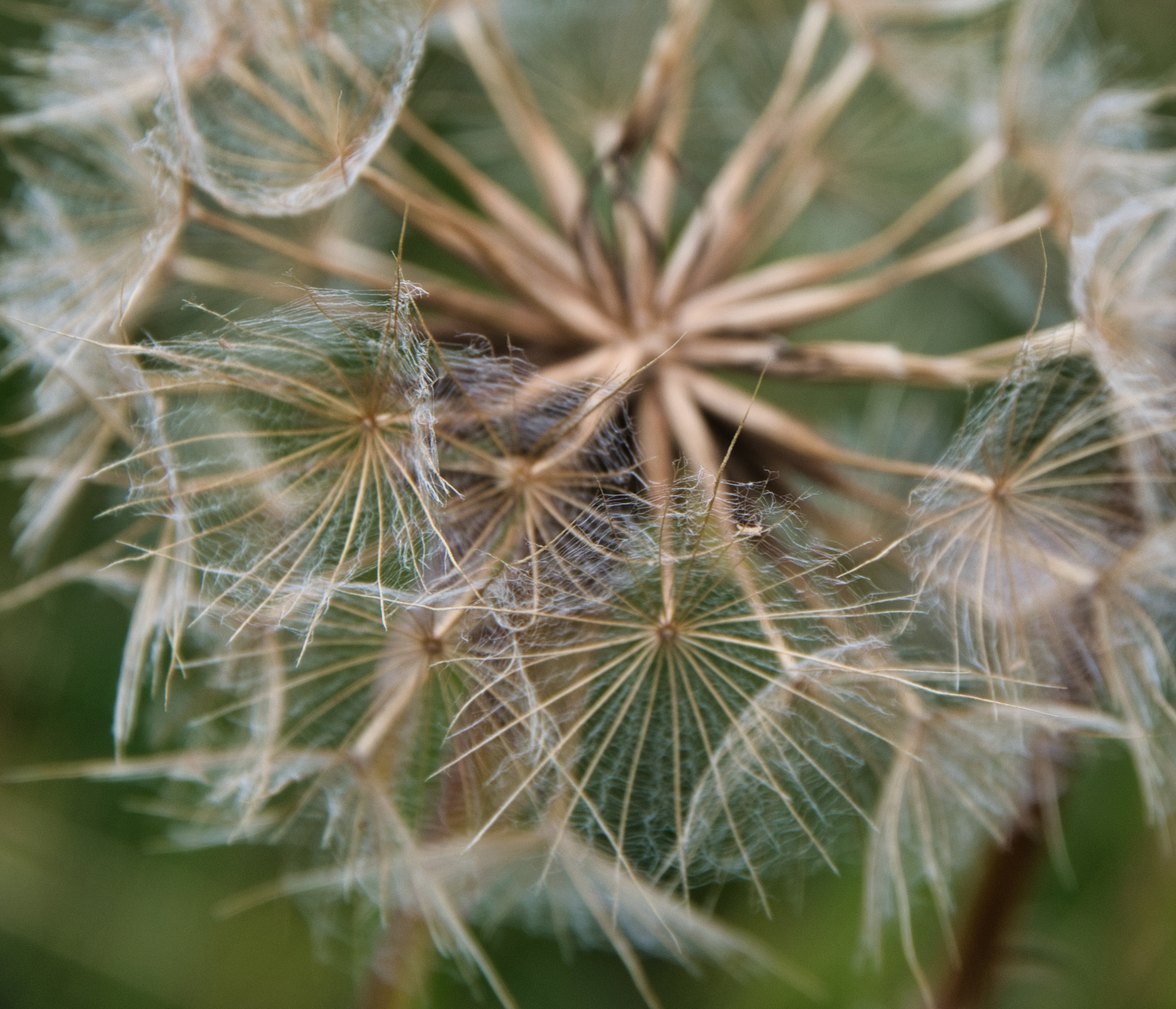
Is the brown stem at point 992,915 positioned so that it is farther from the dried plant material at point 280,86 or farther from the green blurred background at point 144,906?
the dried plant material at point 280,86

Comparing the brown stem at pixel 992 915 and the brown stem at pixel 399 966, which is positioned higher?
the brown stem at pixel 992 915

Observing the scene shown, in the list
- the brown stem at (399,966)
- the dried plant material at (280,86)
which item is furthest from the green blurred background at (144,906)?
the dried plant material at (280,86)

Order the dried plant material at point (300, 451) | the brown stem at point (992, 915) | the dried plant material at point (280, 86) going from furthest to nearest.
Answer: the brown stem at point (992, 915) < the dried plant material at point (280, 86) < the dried plant material at point (300, 451)

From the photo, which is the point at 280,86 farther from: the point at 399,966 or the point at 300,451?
the point at 399,966

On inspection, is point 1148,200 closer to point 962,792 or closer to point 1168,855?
point 962,792

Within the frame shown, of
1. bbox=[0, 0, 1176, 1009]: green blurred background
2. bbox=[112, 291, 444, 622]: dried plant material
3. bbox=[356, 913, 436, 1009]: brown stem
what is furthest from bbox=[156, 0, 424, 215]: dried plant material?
bbox=[0, 0, 1176, 1009]: green blurred background

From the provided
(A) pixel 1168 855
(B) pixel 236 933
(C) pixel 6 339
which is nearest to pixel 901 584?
(A) pixel 1168 855
